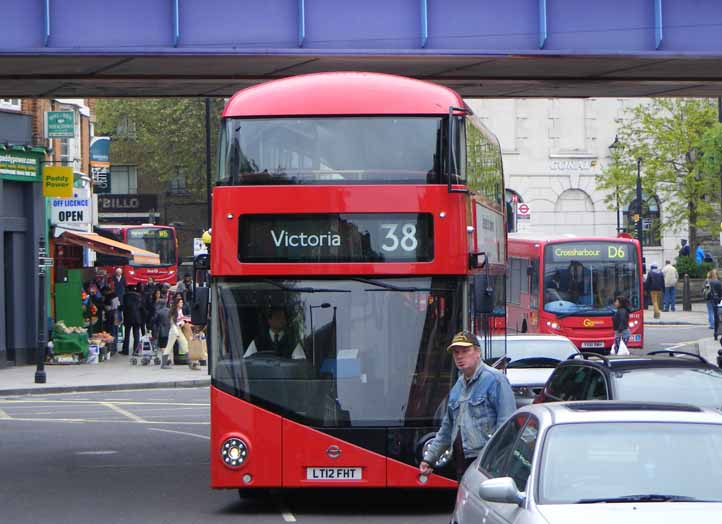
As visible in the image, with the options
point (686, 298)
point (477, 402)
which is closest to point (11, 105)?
point (477, 402)

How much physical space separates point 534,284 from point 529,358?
16.1 meters

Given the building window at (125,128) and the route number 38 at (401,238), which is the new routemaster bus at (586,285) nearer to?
the route number 38 at (401,238)

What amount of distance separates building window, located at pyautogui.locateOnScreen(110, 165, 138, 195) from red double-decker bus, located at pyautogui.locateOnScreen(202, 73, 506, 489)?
254 ft

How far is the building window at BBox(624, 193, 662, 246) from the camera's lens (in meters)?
61.9

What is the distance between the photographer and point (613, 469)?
7148 millimetres

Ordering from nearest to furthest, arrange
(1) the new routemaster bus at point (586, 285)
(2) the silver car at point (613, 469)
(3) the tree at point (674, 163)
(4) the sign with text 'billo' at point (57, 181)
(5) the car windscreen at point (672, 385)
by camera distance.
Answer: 1. (2) the silver car at point (613, 469)
2. (5) the car windscreen at point (672, 385)
3. (4) the sign with text 'billo' at point (57, 181)
4. (1) the new routemaster bus at point (586, 285)
5. (3) the tree at point (674, 163)

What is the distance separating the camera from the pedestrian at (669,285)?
173 feet

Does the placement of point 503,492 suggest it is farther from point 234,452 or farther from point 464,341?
point 234,452

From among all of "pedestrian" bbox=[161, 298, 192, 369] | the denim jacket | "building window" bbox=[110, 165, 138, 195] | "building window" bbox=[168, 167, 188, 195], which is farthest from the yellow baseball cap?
"building window" bbox=[110, 165, 138, 195]

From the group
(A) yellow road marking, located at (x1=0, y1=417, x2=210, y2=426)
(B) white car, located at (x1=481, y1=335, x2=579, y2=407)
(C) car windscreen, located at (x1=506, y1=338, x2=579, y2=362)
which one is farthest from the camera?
(A) yellow road marking, located at (x1=0, y1=417, x2=210, y2=426)

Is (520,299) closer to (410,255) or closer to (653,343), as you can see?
(653,343)

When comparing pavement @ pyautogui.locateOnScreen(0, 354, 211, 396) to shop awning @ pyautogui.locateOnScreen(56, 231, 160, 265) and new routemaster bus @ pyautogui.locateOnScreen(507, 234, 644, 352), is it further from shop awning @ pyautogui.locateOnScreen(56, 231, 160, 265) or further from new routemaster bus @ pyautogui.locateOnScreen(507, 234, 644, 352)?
new routemaster bus @ pyautogui.locateOnScreen(507, 234, 644, 352)

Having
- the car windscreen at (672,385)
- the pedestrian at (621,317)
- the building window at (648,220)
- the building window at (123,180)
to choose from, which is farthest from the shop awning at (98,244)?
the building window at (123,180)

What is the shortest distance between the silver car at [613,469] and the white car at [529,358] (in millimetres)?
9245
